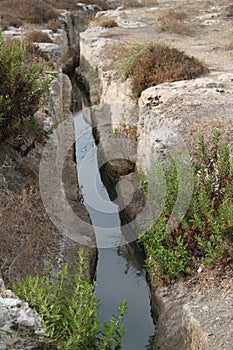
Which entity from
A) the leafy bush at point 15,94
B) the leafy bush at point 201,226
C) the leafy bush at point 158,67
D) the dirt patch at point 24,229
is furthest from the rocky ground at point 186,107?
the leafy bush at point 15,94

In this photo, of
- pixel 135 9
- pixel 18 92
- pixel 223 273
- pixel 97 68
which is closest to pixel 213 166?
pixel 223 273

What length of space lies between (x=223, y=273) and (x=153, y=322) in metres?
1.68

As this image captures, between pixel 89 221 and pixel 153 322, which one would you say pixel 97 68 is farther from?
pixel 153 322

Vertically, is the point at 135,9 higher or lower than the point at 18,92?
lower

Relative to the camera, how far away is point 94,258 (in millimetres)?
9445

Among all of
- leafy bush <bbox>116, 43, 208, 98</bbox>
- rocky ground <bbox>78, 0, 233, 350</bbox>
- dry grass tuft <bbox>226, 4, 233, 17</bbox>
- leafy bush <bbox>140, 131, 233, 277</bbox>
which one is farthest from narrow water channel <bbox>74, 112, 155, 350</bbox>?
dry grass tuft <bbox>226, 4, 233, 17</bbox>

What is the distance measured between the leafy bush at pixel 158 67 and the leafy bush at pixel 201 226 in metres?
4.95

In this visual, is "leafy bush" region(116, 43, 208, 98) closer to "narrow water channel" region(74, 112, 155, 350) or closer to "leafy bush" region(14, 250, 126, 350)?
"narrow water channel" region(74, 112, 155, 350)

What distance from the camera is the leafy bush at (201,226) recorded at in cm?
738

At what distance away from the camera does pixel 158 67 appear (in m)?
13.1

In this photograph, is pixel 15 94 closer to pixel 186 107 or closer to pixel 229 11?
pixel 186 107

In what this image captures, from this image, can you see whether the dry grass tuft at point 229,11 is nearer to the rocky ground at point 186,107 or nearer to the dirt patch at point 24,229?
the rocky ground at point 186,107

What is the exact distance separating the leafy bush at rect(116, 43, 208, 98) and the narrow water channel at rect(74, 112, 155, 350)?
2743 millimetres

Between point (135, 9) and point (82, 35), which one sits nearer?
point (82, 35)
